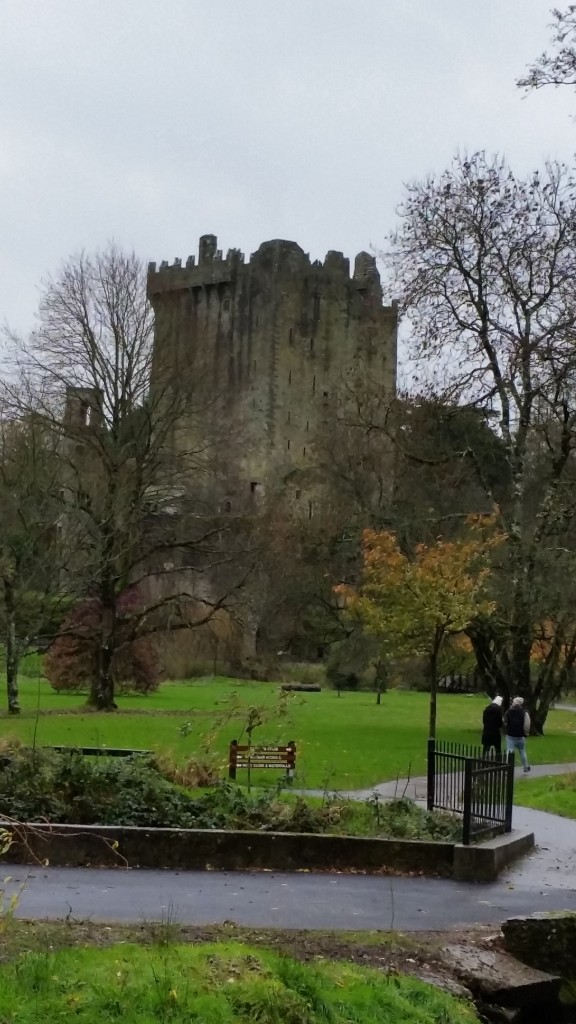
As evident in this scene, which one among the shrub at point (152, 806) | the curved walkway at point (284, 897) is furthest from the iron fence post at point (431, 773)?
the curved walkway at point (284, 897)

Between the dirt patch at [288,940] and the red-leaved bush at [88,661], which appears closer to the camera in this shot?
the dirt patch at [288,940]

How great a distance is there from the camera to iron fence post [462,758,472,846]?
1285cm

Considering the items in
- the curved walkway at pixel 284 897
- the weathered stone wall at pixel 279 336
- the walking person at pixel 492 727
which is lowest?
the curved walkway at pixel 284 897

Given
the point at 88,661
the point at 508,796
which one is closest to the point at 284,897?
the point at 508,796

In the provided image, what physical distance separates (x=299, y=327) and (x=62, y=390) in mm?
48474

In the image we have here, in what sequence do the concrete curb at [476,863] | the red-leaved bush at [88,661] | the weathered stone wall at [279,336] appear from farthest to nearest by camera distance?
the weathered stone wall at [279,336] → the red-leaved bush at [88,661] → the concrete curb at [476,863]

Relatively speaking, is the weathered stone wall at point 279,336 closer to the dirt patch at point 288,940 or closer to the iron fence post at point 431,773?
the iron fence post at point 431,773

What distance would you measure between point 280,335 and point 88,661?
144 feet

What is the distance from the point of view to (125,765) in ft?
46.8

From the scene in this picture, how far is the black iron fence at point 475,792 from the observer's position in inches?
521

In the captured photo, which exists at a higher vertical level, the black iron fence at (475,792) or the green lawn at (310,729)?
the black iron fence at (475,792)

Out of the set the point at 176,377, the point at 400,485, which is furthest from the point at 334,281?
the point at 176,377

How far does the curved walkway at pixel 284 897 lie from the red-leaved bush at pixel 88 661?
104 ft

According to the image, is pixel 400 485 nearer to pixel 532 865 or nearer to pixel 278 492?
pixel 278 492
